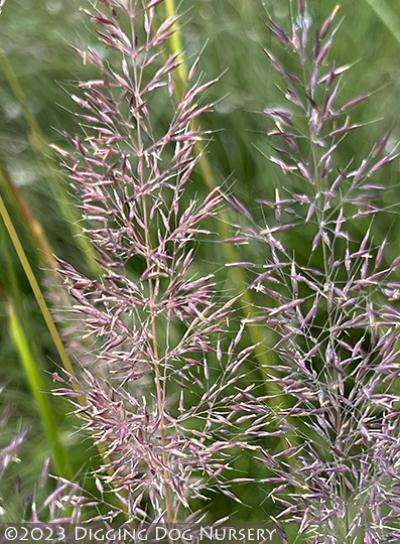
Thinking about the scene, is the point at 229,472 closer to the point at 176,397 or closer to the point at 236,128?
the point at 176,397

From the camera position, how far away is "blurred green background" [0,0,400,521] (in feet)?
3.75

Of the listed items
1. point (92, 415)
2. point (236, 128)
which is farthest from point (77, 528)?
point (236, 128)

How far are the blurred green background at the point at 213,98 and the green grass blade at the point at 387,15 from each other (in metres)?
0.03

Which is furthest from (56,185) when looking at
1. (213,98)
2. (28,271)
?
(213,98)

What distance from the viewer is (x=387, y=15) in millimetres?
1018

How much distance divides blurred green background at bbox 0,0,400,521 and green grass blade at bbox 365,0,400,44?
25 millimetres

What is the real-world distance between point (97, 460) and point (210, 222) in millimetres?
334

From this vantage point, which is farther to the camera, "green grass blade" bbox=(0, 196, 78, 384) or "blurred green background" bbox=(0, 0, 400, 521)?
"blurred green background" bbox=(0, 0, 400, 521)

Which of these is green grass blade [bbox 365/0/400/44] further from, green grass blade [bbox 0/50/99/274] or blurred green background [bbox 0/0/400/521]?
green grass blade [bbox 0/50/99/274]

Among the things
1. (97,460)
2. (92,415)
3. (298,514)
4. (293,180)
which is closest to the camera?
(92,415)

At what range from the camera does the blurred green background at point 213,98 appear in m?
1.14

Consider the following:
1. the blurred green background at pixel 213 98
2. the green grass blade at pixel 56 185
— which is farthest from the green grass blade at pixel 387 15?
the green grass blade at pixel 56 185

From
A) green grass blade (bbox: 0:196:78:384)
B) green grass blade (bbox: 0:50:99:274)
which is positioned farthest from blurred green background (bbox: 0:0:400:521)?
green grass blade (bbox: 0:196:78:384)

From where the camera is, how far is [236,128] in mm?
1174
